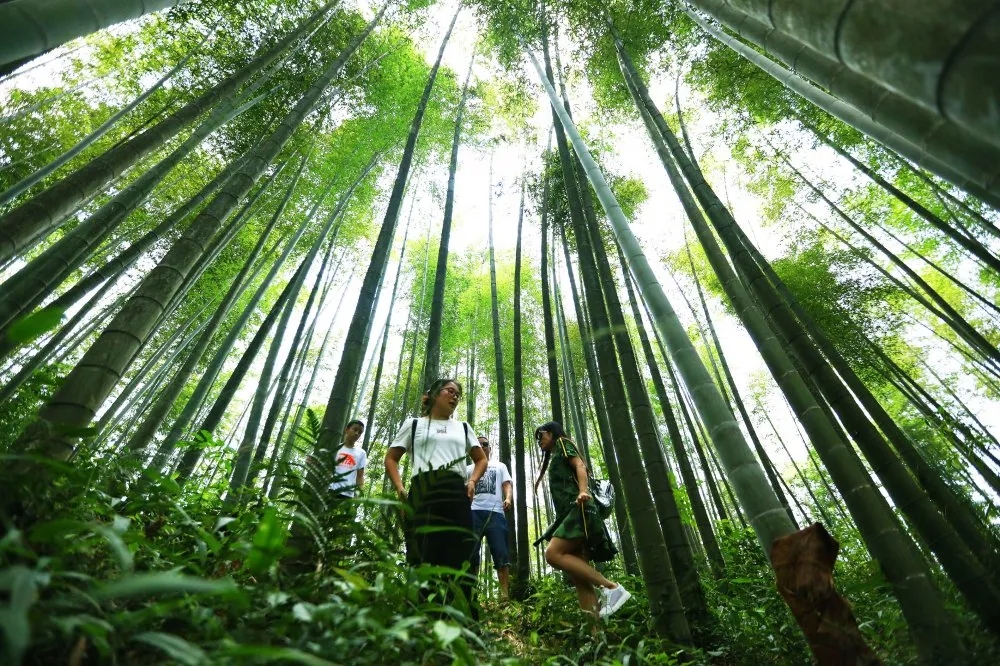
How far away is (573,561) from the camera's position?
230 centimetres

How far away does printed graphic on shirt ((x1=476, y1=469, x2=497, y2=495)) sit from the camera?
3684mm

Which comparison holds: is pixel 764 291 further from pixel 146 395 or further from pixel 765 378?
pixel 765 378

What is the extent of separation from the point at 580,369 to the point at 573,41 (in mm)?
4938

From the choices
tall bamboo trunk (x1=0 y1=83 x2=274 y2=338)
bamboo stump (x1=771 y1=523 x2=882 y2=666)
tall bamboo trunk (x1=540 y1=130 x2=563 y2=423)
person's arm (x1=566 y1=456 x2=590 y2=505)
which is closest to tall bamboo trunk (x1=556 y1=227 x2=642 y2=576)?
tall bamboo trunk (x1=540 y1=130 x2=563 y2=423)

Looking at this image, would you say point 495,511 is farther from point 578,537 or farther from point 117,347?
point 117,347

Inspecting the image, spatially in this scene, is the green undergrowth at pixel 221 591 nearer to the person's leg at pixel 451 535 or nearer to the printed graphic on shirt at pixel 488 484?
the person's leg at pixel 451 535

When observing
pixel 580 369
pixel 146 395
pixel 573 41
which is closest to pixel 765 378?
pixel 580 369

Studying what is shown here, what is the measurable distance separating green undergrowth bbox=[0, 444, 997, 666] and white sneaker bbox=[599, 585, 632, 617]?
0.15 metres

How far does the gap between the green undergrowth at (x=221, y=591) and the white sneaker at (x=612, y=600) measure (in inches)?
5.9

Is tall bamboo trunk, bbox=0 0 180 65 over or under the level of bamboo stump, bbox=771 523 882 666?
over

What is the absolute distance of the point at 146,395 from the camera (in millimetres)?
5906

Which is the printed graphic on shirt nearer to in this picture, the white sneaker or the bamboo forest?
the bamboo forest

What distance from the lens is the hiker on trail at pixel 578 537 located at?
221 cm

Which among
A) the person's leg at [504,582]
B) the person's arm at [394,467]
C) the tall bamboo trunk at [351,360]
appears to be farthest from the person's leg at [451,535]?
the person's leg at [504,582]
